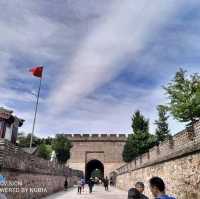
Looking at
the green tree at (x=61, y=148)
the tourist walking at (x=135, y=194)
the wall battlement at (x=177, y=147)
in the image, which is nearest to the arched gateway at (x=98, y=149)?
the green tree at (x=61, y=148)

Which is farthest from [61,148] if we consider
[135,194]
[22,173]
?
[135,194]

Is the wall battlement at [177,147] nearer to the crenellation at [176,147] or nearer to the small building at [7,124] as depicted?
the crenellation at [176,147]

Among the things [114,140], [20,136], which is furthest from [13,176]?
[20,136]

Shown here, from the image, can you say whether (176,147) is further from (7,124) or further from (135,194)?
(7,124)

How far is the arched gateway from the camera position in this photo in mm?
46594

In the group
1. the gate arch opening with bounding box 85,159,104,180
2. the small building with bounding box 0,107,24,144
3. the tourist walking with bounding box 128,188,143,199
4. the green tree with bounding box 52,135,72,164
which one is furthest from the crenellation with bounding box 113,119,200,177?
the gate arch opening with bounding box 85,159,104,180

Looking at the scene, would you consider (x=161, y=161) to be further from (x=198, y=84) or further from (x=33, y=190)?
(x=198, y=84)

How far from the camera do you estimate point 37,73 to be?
22.5 m

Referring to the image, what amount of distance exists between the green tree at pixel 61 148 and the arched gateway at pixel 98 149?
335cm

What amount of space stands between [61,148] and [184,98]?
24306 millimetres

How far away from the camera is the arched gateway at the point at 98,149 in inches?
1834

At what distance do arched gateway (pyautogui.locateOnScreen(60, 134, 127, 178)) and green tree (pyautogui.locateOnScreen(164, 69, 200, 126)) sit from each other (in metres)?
23.0

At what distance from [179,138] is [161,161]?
3.19 m

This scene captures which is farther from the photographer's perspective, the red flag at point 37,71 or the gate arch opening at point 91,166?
the gate arch opening at point 91,166
